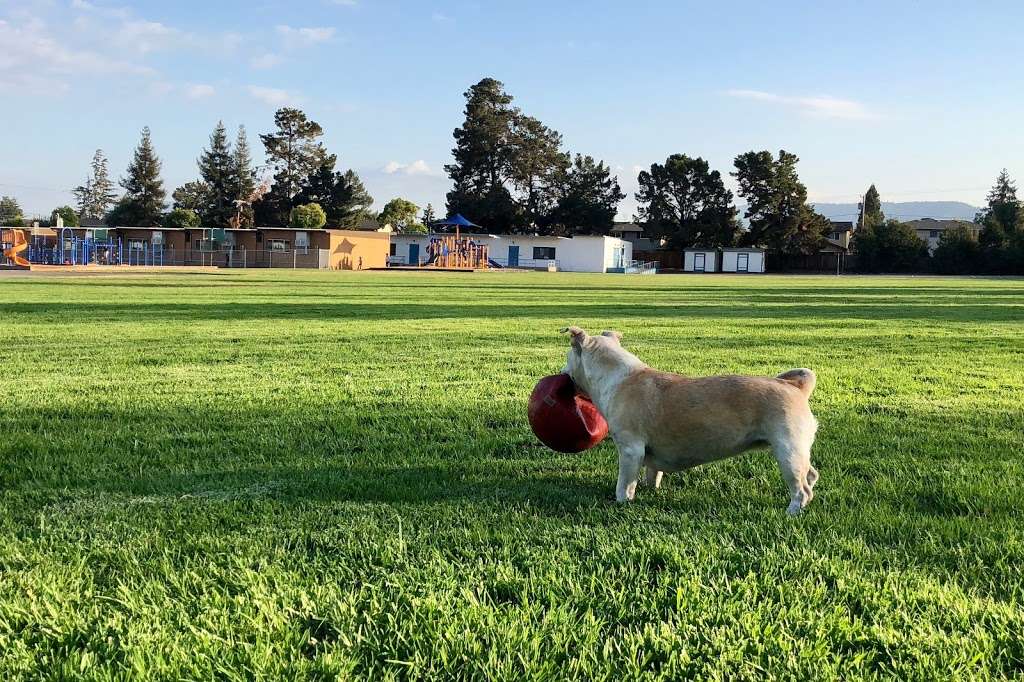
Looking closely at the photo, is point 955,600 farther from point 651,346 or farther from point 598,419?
point 651,346

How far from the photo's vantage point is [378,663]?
2574 millimetres

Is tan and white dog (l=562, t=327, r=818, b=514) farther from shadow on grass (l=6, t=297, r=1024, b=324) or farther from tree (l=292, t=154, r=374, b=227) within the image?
tree (l=292, t=154, r=374, b=227)

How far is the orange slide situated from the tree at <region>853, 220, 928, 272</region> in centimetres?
7638

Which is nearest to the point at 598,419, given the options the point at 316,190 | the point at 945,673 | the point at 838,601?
the point at 838,601

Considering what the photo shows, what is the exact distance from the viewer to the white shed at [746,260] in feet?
287

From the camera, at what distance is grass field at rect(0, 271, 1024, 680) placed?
266 cm

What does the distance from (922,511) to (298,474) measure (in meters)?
3.40

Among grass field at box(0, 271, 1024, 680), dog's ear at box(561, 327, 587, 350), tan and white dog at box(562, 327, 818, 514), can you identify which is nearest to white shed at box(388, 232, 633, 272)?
grass field at box(0, 271, 1024, 680)

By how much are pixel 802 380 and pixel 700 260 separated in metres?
88.7

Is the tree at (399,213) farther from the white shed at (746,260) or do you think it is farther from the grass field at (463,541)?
the grass field at (463,541)

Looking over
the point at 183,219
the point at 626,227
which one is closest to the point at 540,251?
the point at 183,219

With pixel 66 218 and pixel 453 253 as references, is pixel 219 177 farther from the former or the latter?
pixel 453 253

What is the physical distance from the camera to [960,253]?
265 feet

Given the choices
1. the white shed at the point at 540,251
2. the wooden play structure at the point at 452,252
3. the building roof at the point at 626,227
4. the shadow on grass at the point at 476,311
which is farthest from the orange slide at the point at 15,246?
the building roof at the point at 626,227
